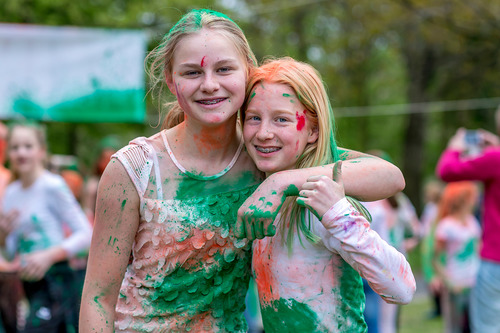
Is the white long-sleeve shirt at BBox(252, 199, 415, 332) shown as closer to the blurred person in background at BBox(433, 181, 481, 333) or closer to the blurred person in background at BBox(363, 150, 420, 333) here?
the blurred person in background at BBox(363, 150, 420, 333)

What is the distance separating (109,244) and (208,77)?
69 centimetres

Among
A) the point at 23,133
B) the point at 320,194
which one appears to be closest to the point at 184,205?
the point at 320,194

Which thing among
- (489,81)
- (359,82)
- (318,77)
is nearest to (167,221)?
(318,77)

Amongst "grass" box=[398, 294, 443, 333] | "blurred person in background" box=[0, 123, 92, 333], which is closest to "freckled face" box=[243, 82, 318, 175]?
"blurred person in background" box=[0, 123, 92, 333]

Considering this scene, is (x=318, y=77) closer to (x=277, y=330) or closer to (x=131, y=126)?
(x=277, y=330)

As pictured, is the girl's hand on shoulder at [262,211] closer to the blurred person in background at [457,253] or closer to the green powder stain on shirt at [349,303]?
the green powder stain on shirt at [349,303]

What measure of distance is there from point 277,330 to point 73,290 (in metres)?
3.01

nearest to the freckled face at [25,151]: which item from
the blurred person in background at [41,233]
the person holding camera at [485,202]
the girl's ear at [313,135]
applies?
the blurred person in background at [41,233]

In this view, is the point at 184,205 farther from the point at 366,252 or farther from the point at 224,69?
the point at 366,252

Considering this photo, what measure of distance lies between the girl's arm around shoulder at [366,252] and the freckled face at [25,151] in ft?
10.7

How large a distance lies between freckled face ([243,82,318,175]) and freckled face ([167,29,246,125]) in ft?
0.29

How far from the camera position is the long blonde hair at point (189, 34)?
7.09ft

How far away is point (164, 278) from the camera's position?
2.17 metres

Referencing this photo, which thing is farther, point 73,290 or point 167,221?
point 73,290
